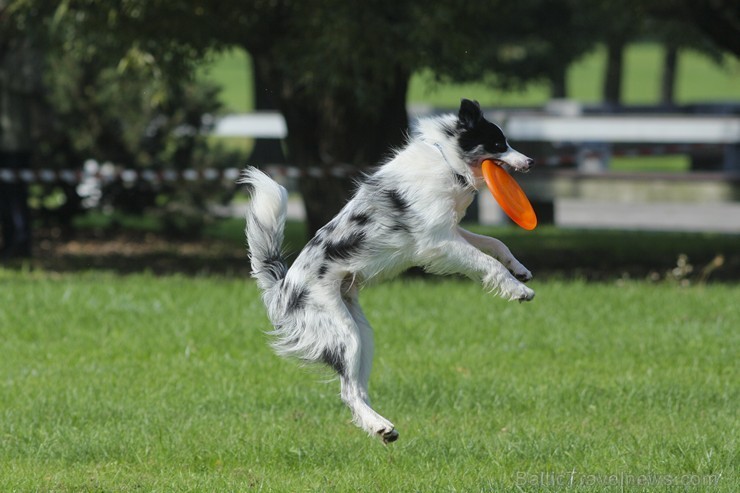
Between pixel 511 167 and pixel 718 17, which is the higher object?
pixel 511 167

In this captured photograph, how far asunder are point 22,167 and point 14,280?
6.77ft

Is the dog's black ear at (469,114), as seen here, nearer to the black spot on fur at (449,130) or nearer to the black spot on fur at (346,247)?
the black spot on fur at (449,130)

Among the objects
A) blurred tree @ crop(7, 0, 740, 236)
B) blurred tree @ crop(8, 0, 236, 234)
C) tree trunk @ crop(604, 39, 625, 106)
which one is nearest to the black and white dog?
blurred tree @ crop(7, 0, 740, 236)

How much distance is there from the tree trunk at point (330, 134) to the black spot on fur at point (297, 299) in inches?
290

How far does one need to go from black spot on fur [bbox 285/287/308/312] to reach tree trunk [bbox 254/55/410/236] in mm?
7373

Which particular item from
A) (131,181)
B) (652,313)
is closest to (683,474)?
(652,313)

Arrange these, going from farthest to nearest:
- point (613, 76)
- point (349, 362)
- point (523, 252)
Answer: point (613, 76) < point (523, 252) < point (349, 362)

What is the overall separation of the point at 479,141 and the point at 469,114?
0.12 metres

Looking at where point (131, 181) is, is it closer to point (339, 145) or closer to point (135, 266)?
point (135, 266)

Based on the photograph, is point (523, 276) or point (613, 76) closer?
point (523, 276)

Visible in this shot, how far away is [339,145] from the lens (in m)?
13.2

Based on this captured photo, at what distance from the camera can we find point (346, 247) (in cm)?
520

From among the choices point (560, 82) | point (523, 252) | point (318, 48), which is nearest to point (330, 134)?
point (318, 48)

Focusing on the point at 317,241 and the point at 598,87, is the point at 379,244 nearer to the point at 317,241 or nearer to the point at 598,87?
the point at 317,241
